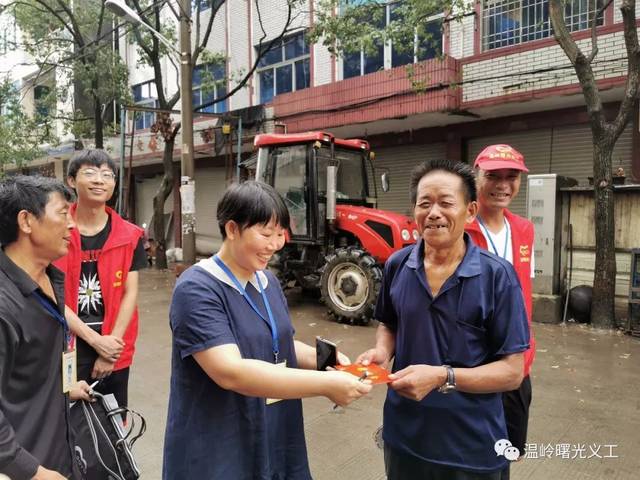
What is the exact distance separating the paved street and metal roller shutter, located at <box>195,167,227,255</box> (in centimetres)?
926

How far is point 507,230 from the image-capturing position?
2.42 meters

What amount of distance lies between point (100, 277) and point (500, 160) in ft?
6.72

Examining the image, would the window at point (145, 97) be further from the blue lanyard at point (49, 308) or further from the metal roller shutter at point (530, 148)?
the blue lanyard at point (49, 308)

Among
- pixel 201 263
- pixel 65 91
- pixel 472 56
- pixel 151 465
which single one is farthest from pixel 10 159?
pixel 201 263

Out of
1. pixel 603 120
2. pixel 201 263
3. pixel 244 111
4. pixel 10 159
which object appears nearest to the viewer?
pixel 201 263

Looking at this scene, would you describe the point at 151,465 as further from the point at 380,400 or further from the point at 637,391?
the point at 637,391

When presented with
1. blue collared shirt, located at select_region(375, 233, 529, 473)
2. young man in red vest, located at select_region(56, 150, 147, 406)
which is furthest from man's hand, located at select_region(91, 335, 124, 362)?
blue collared shirt, located at select_region(375, 233, 529, 473)

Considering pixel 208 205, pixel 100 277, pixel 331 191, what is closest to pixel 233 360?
pixel 100 277

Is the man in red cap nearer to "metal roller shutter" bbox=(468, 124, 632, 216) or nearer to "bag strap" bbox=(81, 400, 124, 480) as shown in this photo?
"bag strap" bbox=(81, 400, 124, 480)

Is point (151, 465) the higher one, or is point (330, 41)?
point (330, 41)

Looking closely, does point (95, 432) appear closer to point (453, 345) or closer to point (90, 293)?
point (90, 293)

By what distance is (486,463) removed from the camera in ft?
5.44

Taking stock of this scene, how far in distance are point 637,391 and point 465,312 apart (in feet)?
12.7

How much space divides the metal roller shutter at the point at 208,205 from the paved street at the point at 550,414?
9.26 metres
